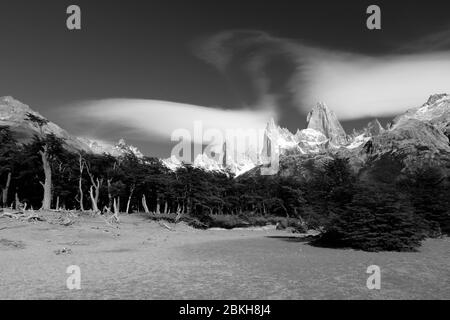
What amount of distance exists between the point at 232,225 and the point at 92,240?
150 ft

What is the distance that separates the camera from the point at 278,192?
115875 mm

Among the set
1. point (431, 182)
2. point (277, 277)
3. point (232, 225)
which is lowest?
point (232, 225)

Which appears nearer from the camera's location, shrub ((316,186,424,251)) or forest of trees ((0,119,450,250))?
shrub ((316,186,424,251))

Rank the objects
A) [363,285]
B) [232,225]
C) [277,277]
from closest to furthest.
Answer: [363,285], [277,277], [232,225]

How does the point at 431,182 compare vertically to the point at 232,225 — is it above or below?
above

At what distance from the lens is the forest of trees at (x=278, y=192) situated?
1153 inches

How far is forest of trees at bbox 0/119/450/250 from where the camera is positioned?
2930cm

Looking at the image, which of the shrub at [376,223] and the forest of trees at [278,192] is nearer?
the shrub at [376,223]

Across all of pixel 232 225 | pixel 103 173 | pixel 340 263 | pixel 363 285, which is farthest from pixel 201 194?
pixel 363 285

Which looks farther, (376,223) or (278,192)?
(278,192)
